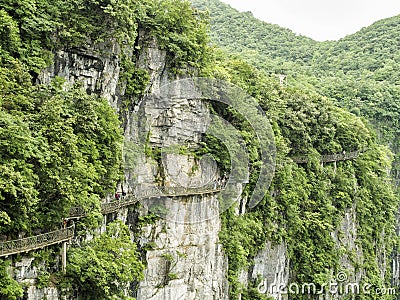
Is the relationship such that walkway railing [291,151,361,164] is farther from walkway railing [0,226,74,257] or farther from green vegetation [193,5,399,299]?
walkway railing [0,226,74,257]

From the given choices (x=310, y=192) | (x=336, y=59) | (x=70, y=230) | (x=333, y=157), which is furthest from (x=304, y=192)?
(x=336, y=59)

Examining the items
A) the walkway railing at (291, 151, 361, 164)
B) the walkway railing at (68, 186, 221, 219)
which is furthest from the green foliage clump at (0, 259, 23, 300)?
the walkway railing at (291, 151, 361, 164)

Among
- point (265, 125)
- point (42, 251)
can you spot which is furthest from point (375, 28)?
point (42, 251)

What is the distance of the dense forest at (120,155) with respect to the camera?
14.6 m

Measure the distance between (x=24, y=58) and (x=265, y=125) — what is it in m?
13.5

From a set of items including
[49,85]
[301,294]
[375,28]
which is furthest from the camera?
[375,28]

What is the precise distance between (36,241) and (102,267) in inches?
83.6

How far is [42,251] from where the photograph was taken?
14.6m

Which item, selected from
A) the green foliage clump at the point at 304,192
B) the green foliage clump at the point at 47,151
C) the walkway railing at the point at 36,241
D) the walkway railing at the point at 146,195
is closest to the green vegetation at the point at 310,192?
the green foliage clump at the point at 304,192

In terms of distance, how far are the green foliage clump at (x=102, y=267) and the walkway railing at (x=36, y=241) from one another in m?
0.60

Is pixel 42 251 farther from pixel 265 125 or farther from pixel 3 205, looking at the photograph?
pixel 265 125

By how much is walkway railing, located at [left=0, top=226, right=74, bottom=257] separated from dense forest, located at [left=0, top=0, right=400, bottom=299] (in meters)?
0.24

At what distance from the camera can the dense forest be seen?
14.6 m

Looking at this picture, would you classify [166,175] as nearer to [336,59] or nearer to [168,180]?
[168,180]
